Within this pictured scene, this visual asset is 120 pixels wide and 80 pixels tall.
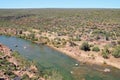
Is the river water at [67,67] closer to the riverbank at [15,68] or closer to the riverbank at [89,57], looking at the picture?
the riverbank at [89,57]

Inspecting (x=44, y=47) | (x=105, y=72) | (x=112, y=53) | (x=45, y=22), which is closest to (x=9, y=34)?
(x=44, y=47)

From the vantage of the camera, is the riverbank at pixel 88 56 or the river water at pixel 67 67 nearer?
the river water at pixel 67 67

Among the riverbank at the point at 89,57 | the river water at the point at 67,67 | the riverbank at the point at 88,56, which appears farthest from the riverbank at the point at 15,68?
the riverbank at the point at 88,56

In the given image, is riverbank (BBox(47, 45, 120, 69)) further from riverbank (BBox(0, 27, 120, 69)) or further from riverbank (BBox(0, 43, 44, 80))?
riverbank (BBox(0, 43, 44, 80))

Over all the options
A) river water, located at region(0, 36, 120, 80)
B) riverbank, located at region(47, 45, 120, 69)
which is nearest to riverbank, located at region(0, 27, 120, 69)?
riverbank, located at region(47, 45, 120, 69)

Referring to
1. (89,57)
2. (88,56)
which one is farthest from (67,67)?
(88,56)

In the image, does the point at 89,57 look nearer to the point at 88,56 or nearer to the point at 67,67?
the point at 88,56
